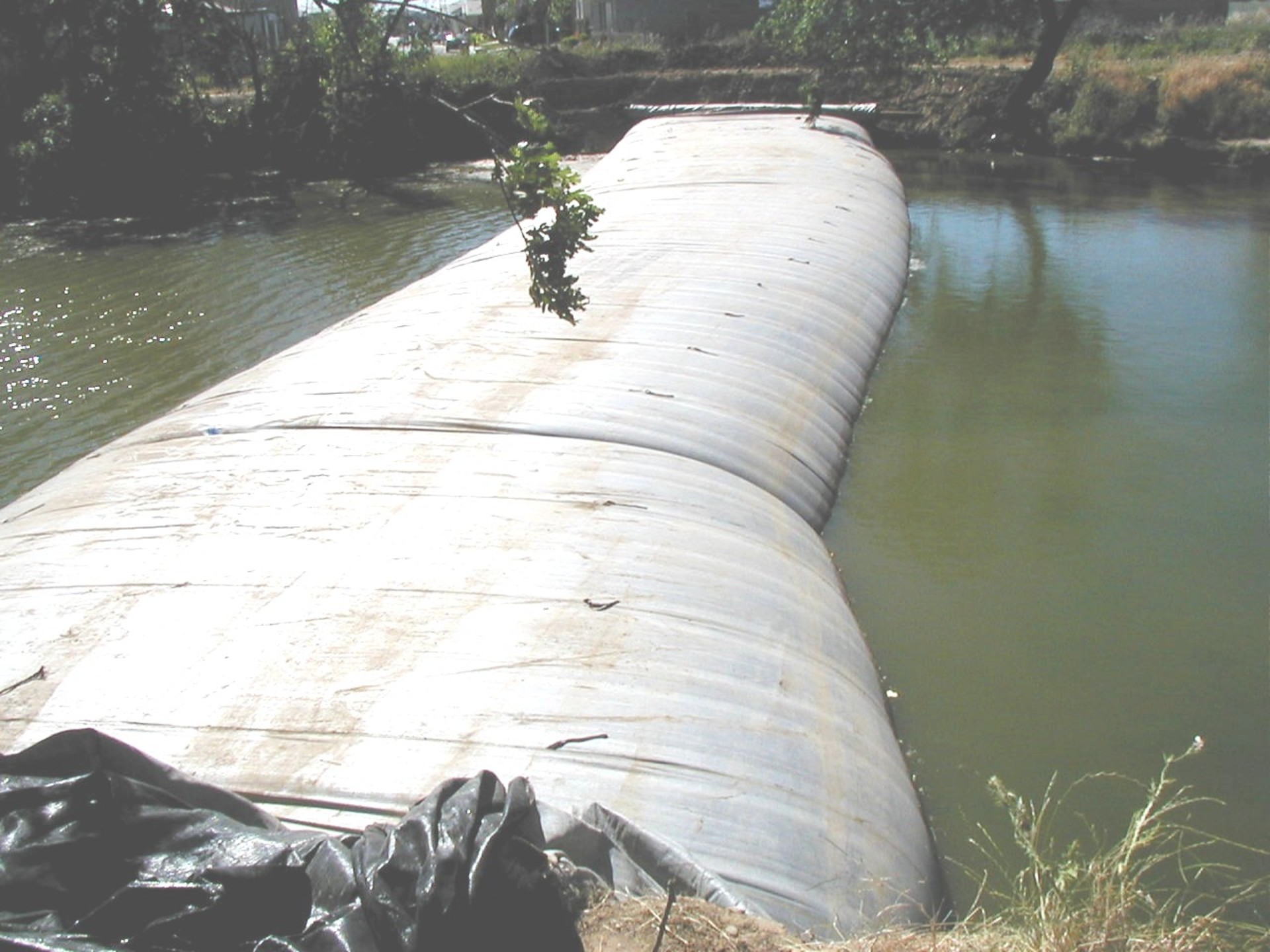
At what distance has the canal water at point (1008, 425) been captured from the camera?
5.65 metres

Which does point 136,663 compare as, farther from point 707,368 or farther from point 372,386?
point 707,368

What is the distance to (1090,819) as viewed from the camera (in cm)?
499

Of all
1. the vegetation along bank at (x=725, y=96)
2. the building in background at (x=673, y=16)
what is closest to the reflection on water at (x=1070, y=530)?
the vegetation along bank at (x=725, y=96)

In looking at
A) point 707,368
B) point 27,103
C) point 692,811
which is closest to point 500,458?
point 707,368

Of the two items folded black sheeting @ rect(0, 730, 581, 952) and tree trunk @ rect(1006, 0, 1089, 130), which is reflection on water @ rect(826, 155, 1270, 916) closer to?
folded black sheeting @ rect(0, 730, 581, 952)

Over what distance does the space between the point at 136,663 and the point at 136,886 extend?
192 cm

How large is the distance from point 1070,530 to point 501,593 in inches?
161

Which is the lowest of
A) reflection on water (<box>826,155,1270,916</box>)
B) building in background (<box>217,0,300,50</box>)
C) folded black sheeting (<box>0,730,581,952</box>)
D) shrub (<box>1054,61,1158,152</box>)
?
reflection on water (<box>826,155,1270,916</box>)

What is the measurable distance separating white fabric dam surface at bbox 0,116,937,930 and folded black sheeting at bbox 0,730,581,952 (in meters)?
0.77

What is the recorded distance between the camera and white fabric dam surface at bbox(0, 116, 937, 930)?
4.02 m

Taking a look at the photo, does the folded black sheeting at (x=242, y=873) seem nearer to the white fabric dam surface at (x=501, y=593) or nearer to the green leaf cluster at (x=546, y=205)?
the white fabric dam surface at (x=501, y=593)

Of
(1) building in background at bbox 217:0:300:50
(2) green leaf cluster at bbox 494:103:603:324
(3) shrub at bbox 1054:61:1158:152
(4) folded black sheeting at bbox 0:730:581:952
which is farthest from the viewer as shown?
(3) shrub at bbox 1054:61:1158:152

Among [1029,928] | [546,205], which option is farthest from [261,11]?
[1029,928]

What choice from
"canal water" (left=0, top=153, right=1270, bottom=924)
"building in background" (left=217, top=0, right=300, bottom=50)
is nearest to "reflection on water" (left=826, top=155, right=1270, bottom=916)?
"canal water" (left=0, top=153, right=1270, bottom=924)
